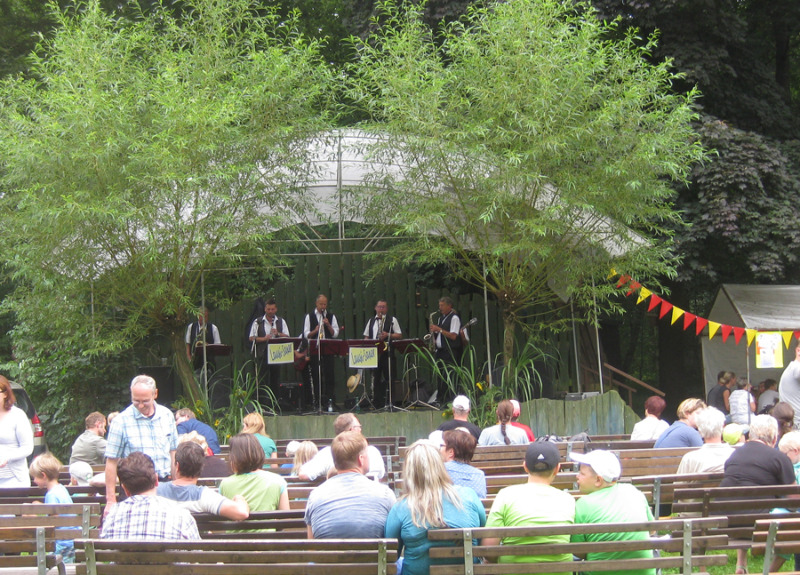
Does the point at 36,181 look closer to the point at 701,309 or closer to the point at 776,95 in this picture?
the point at 776,95

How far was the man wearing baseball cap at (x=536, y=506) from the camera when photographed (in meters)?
4.00

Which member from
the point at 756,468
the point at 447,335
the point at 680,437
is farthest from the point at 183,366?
the point at 756,468

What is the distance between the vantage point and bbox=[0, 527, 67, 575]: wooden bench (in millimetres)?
4184

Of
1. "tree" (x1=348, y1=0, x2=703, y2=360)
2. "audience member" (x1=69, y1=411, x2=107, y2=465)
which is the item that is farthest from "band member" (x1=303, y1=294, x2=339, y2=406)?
"audience member" (x1=69, y1=411, x2=107, y2=465)

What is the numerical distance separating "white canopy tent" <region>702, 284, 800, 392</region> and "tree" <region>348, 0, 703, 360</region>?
2847 mm

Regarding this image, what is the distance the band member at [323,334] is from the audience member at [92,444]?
13.6 ft

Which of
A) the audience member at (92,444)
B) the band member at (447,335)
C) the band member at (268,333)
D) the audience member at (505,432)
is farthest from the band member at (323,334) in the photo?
the audience member at (505,432)

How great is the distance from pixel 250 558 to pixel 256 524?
70cm

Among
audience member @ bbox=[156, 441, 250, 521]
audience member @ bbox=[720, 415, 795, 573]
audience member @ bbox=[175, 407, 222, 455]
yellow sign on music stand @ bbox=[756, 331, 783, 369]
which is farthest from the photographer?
yellow sign on music stand @ bbox=[756, 331, 783, 369]

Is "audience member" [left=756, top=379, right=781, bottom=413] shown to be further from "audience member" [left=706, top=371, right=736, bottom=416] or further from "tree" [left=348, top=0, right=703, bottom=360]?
"tree" [left=348, top=0, right=703, bottom=360]

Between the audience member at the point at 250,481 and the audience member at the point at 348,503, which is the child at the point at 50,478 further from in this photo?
the audience member at the point at 348,503

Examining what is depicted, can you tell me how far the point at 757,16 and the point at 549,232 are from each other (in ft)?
28.2

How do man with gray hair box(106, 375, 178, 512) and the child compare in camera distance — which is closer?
the child

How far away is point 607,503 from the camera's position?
4.17 m
